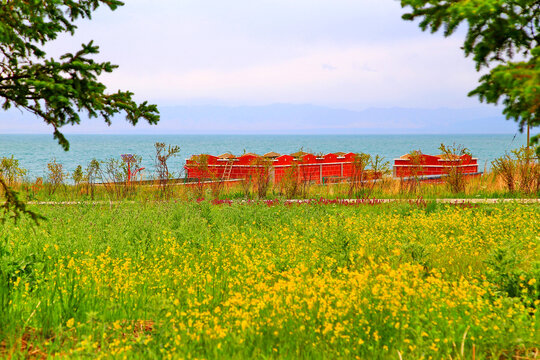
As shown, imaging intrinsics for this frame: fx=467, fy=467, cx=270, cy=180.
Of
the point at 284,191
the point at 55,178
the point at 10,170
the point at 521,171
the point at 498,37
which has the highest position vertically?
the point at 498,37

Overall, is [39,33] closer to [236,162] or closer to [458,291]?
[458,291]

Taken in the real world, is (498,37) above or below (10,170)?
above

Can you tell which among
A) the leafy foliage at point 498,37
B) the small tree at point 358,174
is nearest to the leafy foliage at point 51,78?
the leafy foliage at point 498,37

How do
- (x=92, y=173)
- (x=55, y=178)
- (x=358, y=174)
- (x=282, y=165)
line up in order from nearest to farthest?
(x=92, y=173) → (x=55, y=178) → (x=358, y=174) → (x=282, y=165)

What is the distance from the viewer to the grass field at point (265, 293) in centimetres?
385

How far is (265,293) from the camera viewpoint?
4988mm

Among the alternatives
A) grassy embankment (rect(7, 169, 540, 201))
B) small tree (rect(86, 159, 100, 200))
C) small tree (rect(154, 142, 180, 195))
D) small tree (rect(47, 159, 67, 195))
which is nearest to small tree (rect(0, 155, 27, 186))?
grassy embankment (rect(7, 169, 540, 201))

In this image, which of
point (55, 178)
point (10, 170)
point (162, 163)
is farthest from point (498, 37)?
point (10, 170)

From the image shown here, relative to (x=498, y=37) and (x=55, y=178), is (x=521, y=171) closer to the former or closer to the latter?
(x=498, y=37)

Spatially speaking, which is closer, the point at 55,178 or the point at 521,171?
the point at 521,171

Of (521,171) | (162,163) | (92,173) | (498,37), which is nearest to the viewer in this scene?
(498,37)

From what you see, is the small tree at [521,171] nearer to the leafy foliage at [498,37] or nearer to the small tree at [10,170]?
the leafy foliage at [498,37]

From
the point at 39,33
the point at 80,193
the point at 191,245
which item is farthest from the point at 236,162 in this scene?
the point at 39,33

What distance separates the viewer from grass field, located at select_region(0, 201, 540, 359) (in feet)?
12.6
